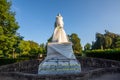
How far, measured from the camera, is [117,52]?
20.7 meters

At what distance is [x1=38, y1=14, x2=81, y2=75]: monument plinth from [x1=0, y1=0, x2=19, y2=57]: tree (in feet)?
37.6

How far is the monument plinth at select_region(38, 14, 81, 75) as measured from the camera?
1307 cm

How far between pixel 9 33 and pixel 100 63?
11.8 meters

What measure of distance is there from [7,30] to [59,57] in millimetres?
13722

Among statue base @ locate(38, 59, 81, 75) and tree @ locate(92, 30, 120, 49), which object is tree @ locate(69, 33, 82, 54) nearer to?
tree @ locate(92, 30, 120, 49)

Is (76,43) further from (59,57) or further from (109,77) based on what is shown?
(109,77)

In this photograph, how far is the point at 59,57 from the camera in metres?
14.4

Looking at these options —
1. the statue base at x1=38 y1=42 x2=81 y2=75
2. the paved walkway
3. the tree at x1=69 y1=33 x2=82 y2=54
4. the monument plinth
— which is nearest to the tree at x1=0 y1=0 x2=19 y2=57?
the monument plinth

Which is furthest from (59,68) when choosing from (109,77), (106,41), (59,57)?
(106,41)

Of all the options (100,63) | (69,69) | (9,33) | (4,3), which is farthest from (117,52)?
(4,3)

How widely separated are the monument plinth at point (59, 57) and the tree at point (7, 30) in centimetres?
1147

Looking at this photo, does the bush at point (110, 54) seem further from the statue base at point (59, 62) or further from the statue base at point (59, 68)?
the statue base at point (59, 68)

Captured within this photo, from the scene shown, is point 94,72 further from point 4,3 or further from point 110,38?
point 110,38

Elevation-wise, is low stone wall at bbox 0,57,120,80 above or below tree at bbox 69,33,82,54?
below
